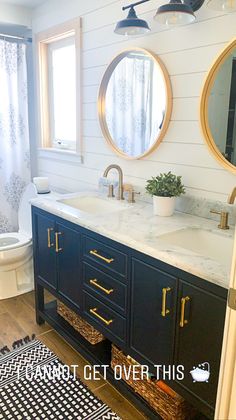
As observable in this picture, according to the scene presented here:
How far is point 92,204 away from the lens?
2.37m

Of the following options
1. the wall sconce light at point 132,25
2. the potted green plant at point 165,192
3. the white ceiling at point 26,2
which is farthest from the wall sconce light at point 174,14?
the white ceiling at point 26,2

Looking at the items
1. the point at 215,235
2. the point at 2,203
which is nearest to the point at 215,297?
the point at 215,235

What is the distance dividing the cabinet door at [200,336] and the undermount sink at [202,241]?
349 millimetres

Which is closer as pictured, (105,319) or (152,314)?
(152,314)

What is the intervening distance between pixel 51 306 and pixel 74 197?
33.0 inches

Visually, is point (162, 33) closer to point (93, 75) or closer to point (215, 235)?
point (93, 75)

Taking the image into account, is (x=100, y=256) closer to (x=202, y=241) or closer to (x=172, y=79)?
(x=202, y=241)

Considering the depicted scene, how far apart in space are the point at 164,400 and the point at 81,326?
0.74 m

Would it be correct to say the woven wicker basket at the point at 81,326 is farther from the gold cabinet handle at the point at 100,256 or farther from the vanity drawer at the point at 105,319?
the gold cabinet handle at the point at 100,256

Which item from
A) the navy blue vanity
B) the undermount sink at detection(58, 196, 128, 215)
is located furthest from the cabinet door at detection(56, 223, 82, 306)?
the undermount sink at detection(58, 196, 128, 215)

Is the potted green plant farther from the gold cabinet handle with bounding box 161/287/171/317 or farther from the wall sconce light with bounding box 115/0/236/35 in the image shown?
the wall sconce light with bounding box 115/0/236/35

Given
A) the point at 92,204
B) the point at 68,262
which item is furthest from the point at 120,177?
the point at 68,262

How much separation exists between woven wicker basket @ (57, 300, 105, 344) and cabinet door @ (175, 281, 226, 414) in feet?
2.62

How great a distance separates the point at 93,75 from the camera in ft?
8.01
